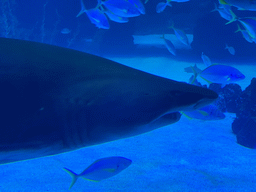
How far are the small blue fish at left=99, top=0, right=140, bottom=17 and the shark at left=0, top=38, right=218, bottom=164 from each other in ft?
13.9

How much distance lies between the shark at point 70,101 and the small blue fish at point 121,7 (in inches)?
167

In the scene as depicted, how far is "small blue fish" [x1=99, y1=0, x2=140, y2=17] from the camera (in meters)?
4.97

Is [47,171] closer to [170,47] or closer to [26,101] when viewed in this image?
[26,101]

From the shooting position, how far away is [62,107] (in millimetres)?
952

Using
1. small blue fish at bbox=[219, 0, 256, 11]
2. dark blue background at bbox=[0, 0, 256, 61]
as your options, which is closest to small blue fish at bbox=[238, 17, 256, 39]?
small blue fish at bbox=[219, 0, 256, 11]

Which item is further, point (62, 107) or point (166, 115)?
point (166, 115)

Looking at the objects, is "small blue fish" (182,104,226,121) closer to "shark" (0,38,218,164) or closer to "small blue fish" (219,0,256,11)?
"small blue fish" (219,0,256,11)

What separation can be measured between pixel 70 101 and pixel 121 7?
457cm

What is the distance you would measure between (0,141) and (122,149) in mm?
3141

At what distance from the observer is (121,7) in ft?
16.6

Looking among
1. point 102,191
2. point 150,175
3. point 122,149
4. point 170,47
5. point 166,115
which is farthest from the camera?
point 170,47

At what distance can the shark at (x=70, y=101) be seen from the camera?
0.91m

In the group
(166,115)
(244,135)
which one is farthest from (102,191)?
(244,135)

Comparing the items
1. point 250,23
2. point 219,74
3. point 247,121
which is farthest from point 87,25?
point 247,121
